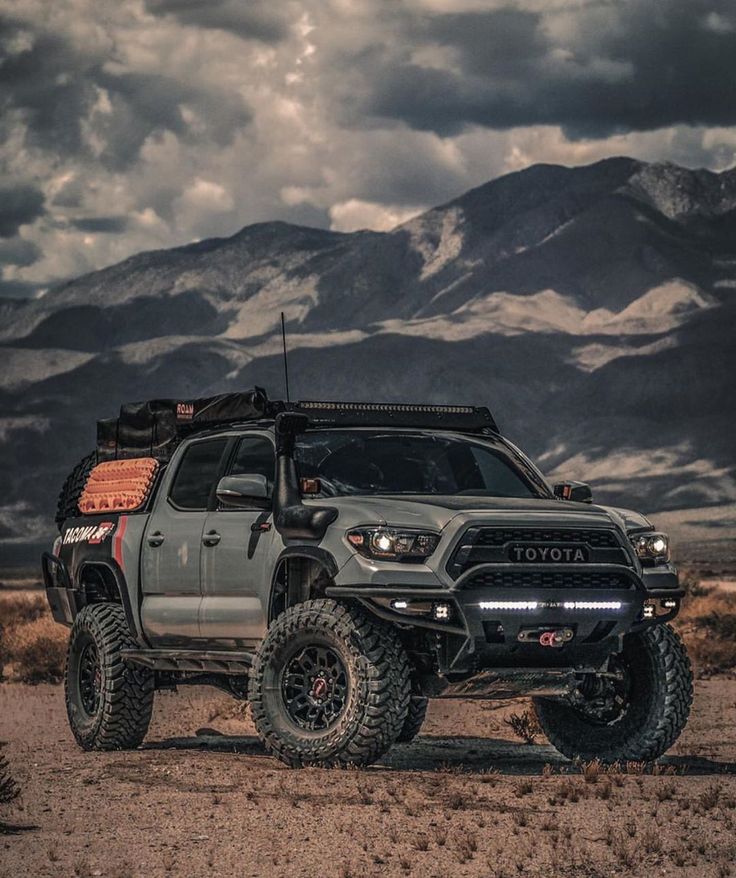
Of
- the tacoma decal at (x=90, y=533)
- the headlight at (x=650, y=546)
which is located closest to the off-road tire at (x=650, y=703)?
the headlight at (x=650, y=546)

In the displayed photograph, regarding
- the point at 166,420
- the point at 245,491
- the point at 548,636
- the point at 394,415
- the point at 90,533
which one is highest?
the point at 166,420

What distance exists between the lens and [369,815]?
8.51m

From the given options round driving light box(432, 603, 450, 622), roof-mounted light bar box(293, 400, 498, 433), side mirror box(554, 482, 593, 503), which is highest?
roof-mounted light bar box(293, 400, 498, 433)

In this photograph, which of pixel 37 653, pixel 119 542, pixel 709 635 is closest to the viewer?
pixel 119 542

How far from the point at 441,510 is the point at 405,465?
49.7 inches

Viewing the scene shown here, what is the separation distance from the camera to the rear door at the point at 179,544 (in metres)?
11.2

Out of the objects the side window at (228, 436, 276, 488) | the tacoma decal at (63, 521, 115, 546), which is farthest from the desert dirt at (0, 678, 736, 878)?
the side window at (228, 436, 276, 488)

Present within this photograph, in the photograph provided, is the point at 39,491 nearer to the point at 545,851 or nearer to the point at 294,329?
the point at 294,329

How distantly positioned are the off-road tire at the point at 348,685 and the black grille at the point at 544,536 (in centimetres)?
80

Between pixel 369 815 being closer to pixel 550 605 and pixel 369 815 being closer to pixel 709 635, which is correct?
pixel 550 605

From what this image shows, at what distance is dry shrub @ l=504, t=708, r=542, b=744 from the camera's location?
529 inches

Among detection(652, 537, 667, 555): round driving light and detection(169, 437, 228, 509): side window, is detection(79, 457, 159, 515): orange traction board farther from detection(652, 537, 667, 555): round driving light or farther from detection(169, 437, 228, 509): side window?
detection(652, 537, 667, 555): round driving light

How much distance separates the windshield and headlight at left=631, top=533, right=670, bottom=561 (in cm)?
102

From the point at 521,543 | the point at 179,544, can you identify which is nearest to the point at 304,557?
the point at 179,544
